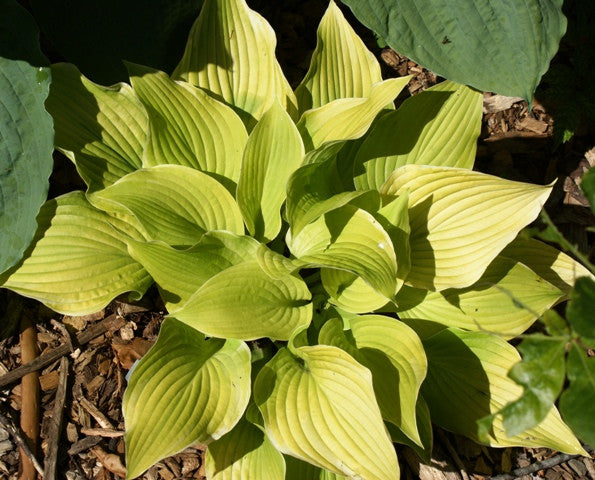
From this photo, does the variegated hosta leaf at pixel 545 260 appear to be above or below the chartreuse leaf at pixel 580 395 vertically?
below

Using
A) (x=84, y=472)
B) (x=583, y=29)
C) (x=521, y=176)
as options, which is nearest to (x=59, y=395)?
(x=84, y=472)

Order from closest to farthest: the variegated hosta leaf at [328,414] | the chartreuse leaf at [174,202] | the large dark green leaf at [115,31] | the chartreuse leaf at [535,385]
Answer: the chartreuse leaf at [535,385]
the variegated hosta leaf at [328,414]
the chartreuse leaf at [174,202]
the large dark green leaf at [115,31]

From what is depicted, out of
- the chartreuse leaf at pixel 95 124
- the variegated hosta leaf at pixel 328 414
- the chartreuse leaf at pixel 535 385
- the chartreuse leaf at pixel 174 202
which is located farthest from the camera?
the chartreuse leaf at pixel 95 124

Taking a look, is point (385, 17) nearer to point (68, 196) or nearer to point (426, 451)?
point (68, 196)

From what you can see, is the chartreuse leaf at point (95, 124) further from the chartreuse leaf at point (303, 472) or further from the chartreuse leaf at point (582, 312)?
the chartreuse leaf at point (582, 312)

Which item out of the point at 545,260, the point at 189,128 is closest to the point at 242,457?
the point at 189,128

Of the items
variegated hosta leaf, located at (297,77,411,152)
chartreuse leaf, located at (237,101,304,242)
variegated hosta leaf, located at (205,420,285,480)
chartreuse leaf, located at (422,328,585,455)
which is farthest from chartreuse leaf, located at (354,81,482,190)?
variegated hosta leaf, located at (205,420,285,480)

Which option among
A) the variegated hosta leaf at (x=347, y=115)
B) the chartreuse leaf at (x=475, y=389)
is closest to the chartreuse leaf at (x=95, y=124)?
the variegated hosta leaf at (x=347, y=115)
